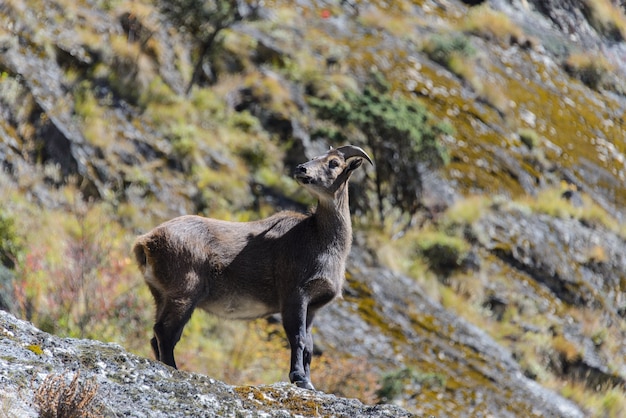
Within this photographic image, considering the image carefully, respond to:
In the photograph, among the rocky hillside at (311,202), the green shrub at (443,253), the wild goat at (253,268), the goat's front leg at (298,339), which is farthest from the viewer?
the green shrub at (443,253)

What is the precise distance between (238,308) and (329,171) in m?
1.64

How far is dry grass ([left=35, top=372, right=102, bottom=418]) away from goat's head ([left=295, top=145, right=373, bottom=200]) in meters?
3.84

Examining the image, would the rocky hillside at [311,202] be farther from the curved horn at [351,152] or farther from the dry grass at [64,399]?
the curved horn at [351,152]

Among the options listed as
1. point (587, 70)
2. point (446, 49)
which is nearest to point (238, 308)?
point (446, 49)

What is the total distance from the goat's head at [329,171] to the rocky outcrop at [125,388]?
270 cm

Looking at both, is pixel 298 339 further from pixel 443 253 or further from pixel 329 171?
pixel 443 253

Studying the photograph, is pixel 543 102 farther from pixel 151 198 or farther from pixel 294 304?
pixel 294 304

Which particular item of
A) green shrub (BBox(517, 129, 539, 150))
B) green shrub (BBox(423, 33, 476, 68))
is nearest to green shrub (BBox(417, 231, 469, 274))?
green shrub (BBox(517, 129, 539, 150))

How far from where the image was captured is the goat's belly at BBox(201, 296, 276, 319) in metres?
7.22

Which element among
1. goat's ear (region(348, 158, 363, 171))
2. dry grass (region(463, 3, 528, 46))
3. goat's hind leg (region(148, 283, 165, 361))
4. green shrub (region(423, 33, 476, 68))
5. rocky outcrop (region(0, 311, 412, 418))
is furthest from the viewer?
dry grass (region(463, 3, 528, 46))

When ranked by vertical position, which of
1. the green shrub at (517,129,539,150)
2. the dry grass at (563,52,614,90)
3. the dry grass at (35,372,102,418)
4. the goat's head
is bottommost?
the dry grass at (563,52,614,90)

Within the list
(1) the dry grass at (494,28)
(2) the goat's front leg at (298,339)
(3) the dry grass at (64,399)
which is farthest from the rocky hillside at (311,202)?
(1) the dry grass at (494,28)

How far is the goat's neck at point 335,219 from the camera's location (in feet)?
24.8

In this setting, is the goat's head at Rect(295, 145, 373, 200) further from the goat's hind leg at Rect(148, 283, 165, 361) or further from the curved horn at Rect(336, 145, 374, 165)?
the goat's hind leg at Rect(148, 283, 165, 361)
